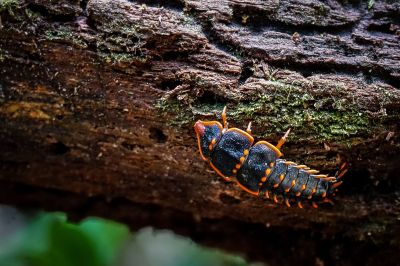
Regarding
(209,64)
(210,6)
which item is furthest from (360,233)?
(210,6)

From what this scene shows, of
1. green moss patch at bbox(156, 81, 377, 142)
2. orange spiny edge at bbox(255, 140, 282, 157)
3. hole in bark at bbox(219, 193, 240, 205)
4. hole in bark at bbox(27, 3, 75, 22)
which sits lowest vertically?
hole in bark at bbox(219, 193, 240, 205)

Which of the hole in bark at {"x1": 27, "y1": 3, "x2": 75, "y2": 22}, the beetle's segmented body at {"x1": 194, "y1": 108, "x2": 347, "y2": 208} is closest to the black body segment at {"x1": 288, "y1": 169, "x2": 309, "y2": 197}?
the beetle's segmented body at {"x1": 194, "y1": 108, "x2": 347, "y2": 208}

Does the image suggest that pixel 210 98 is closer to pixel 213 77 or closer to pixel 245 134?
pixel 213 77

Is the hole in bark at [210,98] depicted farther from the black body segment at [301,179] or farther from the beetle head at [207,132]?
the black body segment at [301,179]

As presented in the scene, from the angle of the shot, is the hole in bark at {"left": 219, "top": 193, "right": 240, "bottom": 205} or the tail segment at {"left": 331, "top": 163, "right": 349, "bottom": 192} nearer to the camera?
the tail segment at {"left": 331, "top": 163, "right": 349, "bottom": 192}

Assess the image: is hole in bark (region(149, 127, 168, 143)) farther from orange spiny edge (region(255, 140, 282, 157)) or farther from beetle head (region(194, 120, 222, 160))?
orange spiny edge (region(255, 140, 282, 157))

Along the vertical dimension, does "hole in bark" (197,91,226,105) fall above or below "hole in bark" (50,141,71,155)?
above

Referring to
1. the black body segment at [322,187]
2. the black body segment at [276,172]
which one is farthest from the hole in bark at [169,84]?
the black body segment at [322,187]
